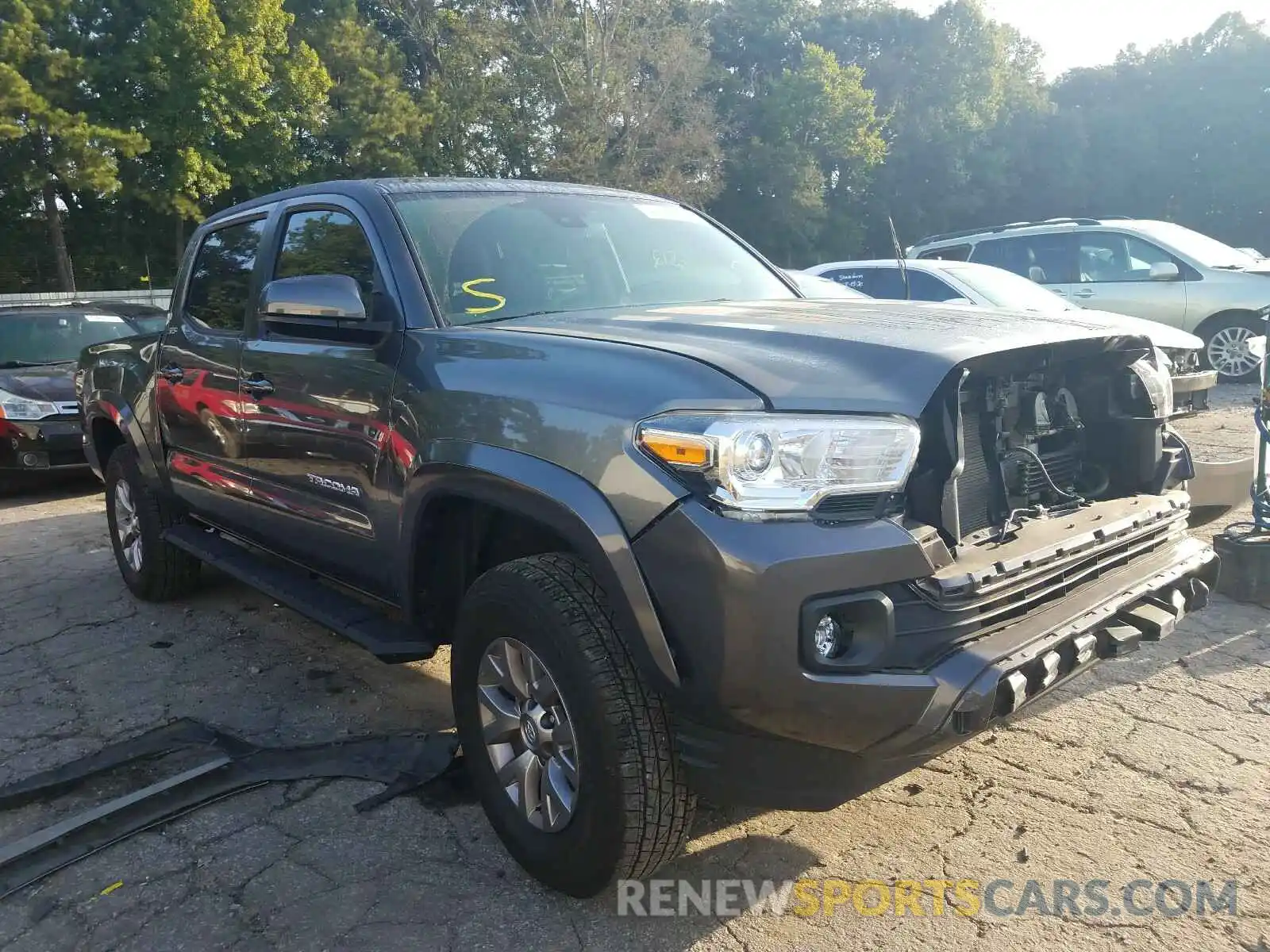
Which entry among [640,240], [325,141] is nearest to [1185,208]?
[325,141]

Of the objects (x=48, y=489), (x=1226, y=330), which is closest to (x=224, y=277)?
(x=48, y=489)

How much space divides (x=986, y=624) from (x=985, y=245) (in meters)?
10.8

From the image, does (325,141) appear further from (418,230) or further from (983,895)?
(983,895)

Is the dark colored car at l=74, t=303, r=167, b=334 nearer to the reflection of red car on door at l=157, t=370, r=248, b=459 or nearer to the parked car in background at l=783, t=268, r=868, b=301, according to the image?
the reflection of red car on door at l=157, t=370, r=248, b=459

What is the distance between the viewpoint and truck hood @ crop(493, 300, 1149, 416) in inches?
89.7

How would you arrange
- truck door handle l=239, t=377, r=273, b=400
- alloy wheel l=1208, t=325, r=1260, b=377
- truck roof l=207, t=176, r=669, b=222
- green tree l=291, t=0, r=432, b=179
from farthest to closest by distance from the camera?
green tree l=291, t=0, r=432, b=179 < alloy wheel l=1208, t=325, r=1260, b=377 < truck door handle l=239, t=377, r=273, b=400 < truck roof l=207, t=176, r=669, b=222

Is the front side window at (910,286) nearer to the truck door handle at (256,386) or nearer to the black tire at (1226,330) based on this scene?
the black tire at (1226,330)

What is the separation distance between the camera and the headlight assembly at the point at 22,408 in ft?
26.3

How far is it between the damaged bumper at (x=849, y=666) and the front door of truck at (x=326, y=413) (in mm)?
1258

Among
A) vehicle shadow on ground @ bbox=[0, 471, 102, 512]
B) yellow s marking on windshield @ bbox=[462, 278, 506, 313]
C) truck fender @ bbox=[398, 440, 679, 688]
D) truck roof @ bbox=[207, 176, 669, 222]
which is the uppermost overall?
truck roof @ bbox=[207, 176, 669, 222]

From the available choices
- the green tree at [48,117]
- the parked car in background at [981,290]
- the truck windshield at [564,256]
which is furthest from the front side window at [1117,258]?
the green tree at [48,117]

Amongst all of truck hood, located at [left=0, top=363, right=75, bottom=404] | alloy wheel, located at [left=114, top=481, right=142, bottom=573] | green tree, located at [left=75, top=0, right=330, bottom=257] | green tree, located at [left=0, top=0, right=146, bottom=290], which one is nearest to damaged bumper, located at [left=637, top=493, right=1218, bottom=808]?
alloy wheel, located at [left=114, top=481, right=142, bottom=573]

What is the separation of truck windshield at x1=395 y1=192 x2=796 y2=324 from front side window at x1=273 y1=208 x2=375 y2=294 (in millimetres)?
196

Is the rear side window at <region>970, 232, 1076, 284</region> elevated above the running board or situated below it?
above
